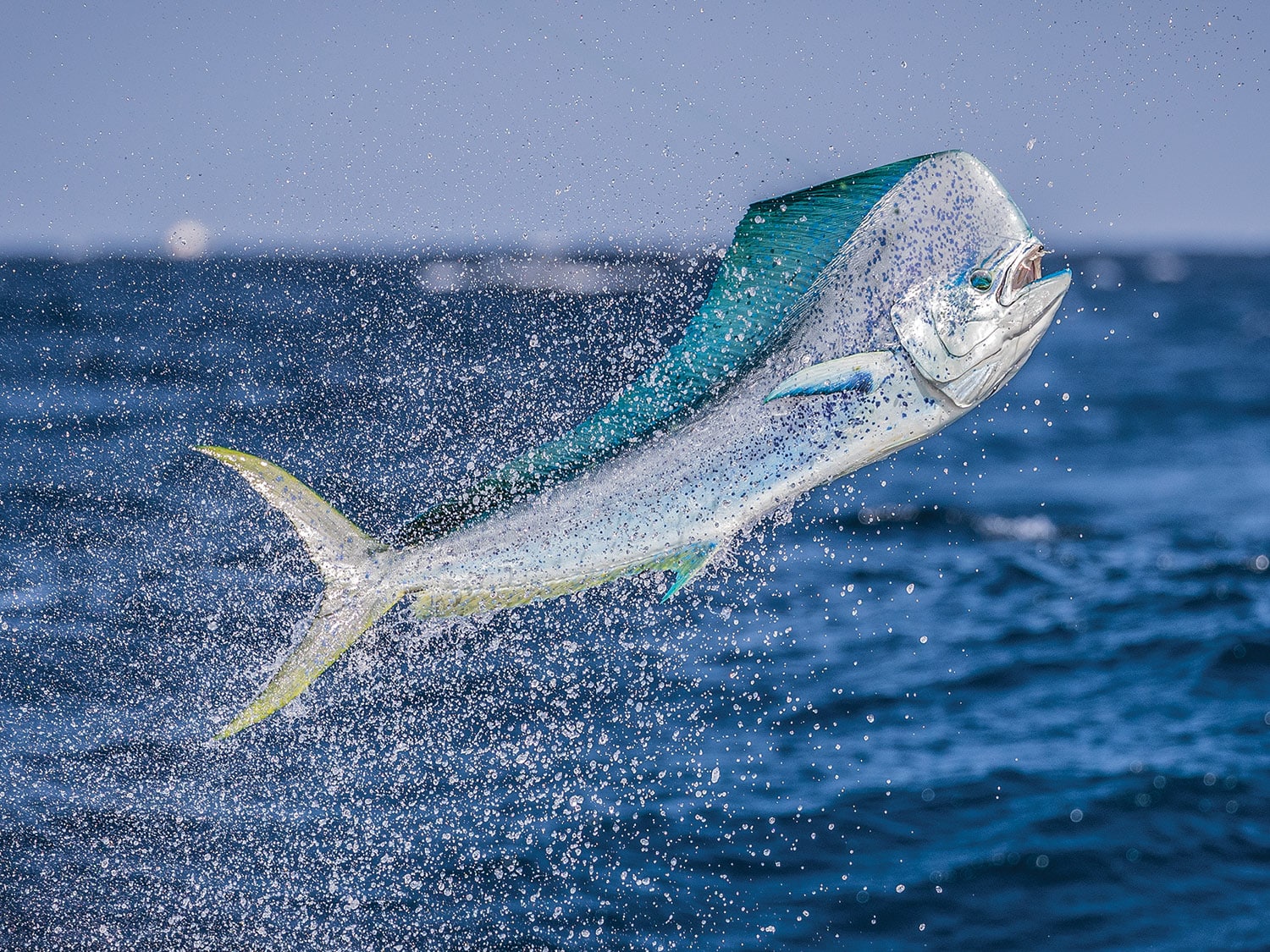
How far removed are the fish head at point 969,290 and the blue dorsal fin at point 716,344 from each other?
0.17 m

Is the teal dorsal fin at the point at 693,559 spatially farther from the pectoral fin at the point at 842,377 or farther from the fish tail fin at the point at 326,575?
the fish tail fin at the point at 326,575

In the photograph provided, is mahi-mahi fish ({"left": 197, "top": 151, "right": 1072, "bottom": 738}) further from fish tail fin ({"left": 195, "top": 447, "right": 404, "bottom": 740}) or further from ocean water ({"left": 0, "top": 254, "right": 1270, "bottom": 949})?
ocean water ({"left": 0, "top": 254, "right": 1270, "bottom": 949})

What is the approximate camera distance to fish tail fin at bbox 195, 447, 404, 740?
124 inches

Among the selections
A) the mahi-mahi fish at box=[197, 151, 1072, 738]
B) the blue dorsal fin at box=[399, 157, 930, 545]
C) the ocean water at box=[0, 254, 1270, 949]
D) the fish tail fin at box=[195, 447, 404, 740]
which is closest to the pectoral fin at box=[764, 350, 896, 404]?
the mahi-mahi fish at box=[197, 151, 1072, 738]

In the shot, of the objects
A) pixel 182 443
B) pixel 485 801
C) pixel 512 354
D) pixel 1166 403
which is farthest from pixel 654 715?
pixel 512 354

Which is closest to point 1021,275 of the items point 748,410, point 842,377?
point 842,377

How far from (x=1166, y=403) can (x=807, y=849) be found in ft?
71.0

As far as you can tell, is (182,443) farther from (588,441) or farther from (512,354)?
(512,354)

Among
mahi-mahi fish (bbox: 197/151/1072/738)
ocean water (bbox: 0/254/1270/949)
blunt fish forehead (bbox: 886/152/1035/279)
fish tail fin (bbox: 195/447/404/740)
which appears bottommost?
ocean water (bbox: 0/254/1270/949)

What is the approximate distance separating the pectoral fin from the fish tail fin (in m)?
1.08

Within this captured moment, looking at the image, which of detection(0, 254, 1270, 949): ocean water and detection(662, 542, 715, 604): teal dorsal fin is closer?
detection(662, 542, 715, 604): teal dorsal fin

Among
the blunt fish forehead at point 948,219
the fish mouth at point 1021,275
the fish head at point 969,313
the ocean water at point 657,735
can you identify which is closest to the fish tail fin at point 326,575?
the ocean water at point 657,735

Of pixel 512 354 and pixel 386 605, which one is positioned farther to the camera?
pixel 512 354

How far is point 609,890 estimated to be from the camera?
5160mm
